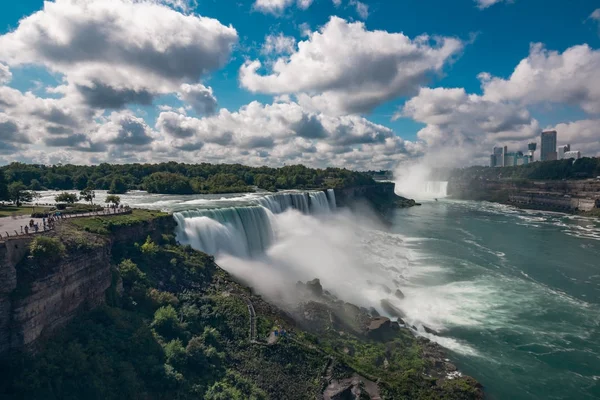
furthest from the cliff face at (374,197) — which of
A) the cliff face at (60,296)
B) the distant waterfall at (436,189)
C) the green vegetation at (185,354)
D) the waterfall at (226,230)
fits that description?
the cliff face at (60,296)

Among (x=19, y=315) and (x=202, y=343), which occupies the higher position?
(x=19, y=315)

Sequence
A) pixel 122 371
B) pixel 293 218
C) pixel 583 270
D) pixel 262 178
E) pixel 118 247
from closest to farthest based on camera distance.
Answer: pixel 122 371
pixel 118 247
pixel 583 270
pixel 293 218
pixel 262 178

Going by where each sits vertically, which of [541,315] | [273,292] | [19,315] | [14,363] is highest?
[19,315]

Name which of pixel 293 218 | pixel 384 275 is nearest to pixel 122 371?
pixel 384 275

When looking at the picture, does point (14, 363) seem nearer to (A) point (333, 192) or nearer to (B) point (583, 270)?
(B) point (583, 270)

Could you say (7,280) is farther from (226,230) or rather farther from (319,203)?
(319,203)
